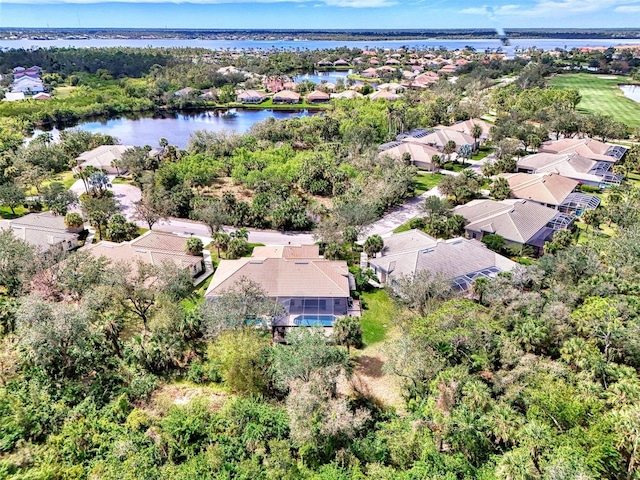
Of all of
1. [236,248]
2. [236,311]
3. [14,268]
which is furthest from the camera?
[236,248]

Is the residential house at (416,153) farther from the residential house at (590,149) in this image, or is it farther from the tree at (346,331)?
the tree at (346,331)

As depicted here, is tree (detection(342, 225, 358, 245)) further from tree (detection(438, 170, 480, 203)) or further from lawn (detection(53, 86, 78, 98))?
lawn (detection(53, 86, 78, 98))

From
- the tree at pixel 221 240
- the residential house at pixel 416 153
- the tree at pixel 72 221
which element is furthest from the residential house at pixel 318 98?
the tree at pixel 221 240

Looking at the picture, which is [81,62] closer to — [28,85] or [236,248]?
[28,85]

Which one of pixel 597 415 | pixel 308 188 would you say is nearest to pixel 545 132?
pixel 308 188

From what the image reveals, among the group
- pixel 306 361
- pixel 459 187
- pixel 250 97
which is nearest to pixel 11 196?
pixel 306 361

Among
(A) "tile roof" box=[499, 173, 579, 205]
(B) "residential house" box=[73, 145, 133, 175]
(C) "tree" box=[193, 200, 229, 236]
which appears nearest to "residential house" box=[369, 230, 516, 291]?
(C) "tree" box=[193, 200, 229, 236]
